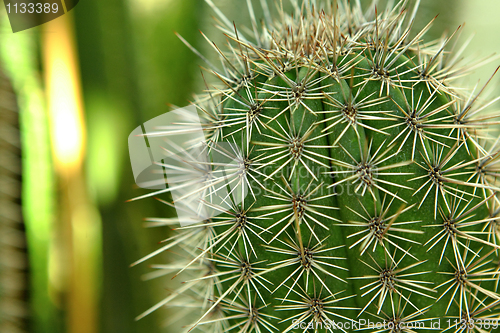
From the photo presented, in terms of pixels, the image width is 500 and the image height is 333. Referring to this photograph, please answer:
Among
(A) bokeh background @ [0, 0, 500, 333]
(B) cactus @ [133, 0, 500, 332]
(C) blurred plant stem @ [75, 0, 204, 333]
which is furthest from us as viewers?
(C) blurred plant stem @ [75, 0, 204, 333]

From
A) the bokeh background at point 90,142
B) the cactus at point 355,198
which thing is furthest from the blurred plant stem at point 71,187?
the cactus at point 355,198

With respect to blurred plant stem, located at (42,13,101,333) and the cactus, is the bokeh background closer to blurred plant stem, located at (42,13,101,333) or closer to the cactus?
blurred plant stem, located at (42,13,101,333)

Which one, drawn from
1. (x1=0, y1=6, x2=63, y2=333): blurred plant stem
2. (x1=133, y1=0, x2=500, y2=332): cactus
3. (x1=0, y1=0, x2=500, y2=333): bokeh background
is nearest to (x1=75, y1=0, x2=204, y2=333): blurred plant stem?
(x1=0, y1=0, x2=500, y2=333): bokeh background

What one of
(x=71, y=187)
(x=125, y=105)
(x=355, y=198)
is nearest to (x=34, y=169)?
(x=71, y=187)

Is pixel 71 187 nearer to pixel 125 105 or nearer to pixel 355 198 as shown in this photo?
pixel 125 105

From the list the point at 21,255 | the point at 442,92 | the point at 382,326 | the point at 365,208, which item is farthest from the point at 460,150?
the point at 21,255

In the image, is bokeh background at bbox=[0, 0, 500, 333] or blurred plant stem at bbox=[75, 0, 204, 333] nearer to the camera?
bokeh background at bbox=[0, 0, 500, 333]
